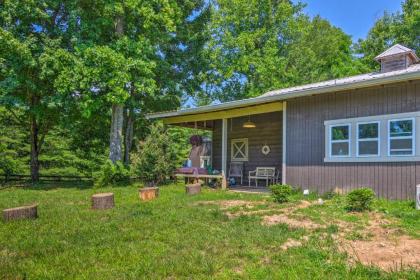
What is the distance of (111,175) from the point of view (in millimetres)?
13062

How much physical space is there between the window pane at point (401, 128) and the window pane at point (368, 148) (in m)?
0.49

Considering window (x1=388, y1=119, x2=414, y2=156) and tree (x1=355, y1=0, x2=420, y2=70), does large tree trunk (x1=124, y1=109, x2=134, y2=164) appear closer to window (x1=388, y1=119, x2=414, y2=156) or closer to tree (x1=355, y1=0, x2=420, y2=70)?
window (x1=388, y1=119, x2=414, y2=156)

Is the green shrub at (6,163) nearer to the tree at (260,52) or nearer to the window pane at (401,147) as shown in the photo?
the tree at (260,52)

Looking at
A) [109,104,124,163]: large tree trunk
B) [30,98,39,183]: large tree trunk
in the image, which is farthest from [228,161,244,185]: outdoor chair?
[30,98,39,183]: large tree trunk

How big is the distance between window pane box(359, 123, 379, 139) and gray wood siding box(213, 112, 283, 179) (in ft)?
13.3

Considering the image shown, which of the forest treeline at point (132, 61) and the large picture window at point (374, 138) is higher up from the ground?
the forest treeline at point (132, 61)

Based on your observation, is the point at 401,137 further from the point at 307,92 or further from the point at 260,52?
the point at 260,52

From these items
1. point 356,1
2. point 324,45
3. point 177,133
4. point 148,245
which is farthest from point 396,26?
point 148,245

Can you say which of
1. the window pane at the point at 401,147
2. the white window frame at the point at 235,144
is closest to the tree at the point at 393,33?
the white window frame at the point at 235,144

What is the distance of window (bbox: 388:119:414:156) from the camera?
8133 mm

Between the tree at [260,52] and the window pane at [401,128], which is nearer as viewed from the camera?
the window pane at [401,128]

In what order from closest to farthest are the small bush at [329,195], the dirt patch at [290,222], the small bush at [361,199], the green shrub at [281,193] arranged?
the dirt patch at [290,222]
the small bush at [361,199]
the green shrub at [281,193]
the small bush at [329,195]

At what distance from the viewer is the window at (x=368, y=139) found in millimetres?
8703

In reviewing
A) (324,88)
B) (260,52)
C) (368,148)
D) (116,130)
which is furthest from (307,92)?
(260,52)
